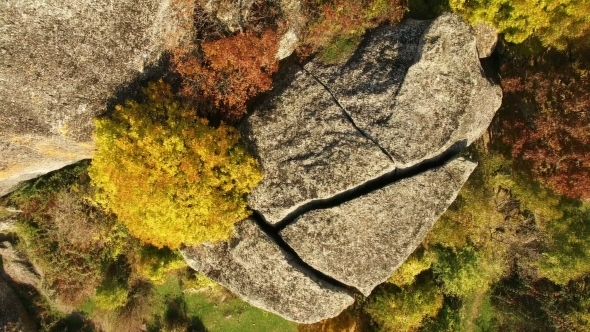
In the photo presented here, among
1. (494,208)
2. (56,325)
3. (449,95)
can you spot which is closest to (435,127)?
(449,95)

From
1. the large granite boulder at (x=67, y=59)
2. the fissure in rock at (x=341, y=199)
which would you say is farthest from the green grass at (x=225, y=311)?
the large granite boulder at (x=67, y=59)

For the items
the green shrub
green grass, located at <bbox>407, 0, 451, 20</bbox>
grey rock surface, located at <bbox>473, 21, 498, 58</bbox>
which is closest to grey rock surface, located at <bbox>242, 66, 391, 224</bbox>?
green grass, located at <bbox>407, 0, 451, 20</bbox>

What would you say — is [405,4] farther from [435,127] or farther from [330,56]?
[435,127]

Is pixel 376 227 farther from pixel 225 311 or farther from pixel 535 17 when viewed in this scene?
pixel 225 311

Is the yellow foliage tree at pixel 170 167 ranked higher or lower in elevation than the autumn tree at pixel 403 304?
higher

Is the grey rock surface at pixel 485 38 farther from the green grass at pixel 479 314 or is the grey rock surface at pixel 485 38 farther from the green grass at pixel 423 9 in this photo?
the green grass at pixel 479 314

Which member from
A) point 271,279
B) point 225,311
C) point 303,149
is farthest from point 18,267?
point 303,149

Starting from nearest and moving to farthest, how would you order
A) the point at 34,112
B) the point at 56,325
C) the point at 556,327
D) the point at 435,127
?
A: the point at 34,112 < the point at 435,127 < the point at 556,327 < the point at 56,325
